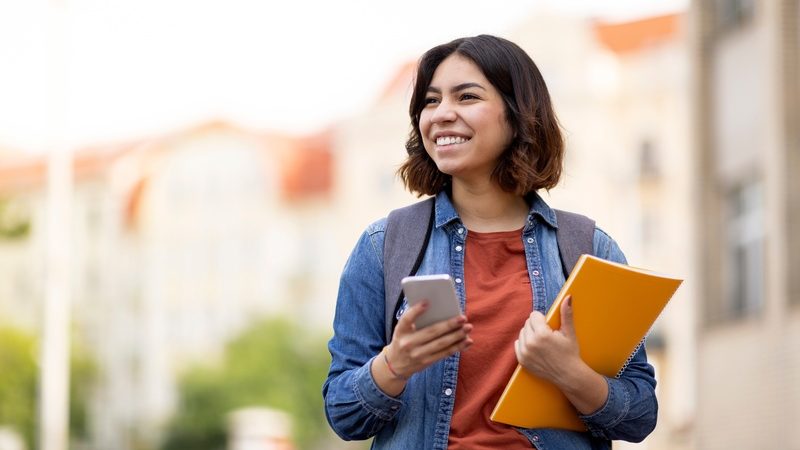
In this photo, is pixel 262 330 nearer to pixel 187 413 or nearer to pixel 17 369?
pixel 187 413

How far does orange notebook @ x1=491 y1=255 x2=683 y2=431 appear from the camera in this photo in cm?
328

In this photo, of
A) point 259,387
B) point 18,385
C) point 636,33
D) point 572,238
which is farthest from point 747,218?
point 18,385

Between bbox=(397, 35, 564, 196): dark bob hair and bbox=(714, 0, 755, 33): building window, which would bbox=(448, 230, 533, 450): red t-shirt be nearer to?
bbox=(397, 35, 564, 196): dark bob hair

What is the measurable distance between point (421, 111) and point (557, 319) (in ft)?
2.10

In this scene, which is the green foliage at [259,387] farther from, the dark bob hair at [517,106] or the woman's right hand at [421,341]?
the woman's right hand at [421,341]

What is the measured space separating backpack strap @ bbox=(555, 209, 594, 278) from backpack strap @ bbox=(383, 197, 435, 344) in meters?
0.29

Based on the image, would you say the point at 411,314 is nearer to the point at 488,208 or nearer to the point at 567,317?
the point at 567,317

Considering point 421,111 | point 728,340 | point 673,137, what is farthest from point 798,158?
point 673,137

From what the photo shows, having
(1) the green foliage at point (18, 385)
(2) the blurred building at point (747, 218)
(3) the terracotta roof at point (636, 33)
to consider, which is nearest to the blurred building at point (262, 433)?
A: (2) the blurred building at point (747, 218)

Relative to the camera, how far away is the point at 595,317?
3.33 metres

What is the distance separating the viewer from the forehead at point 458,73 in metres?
3.56

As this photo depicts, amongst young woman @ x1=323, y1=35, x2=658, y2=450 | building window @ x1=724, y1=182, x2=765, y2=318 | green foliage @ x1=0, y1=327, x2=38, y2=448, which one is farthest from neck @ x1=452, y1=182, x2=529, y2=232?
green foliage @ x1=0, y1=327, x2=38, y2=448

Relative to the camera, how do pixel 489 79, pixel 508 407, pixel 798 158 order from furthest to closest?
pixel 798 158, pixel 489 79, pixel 508 407

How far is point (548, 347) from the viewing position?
325 centimetres
